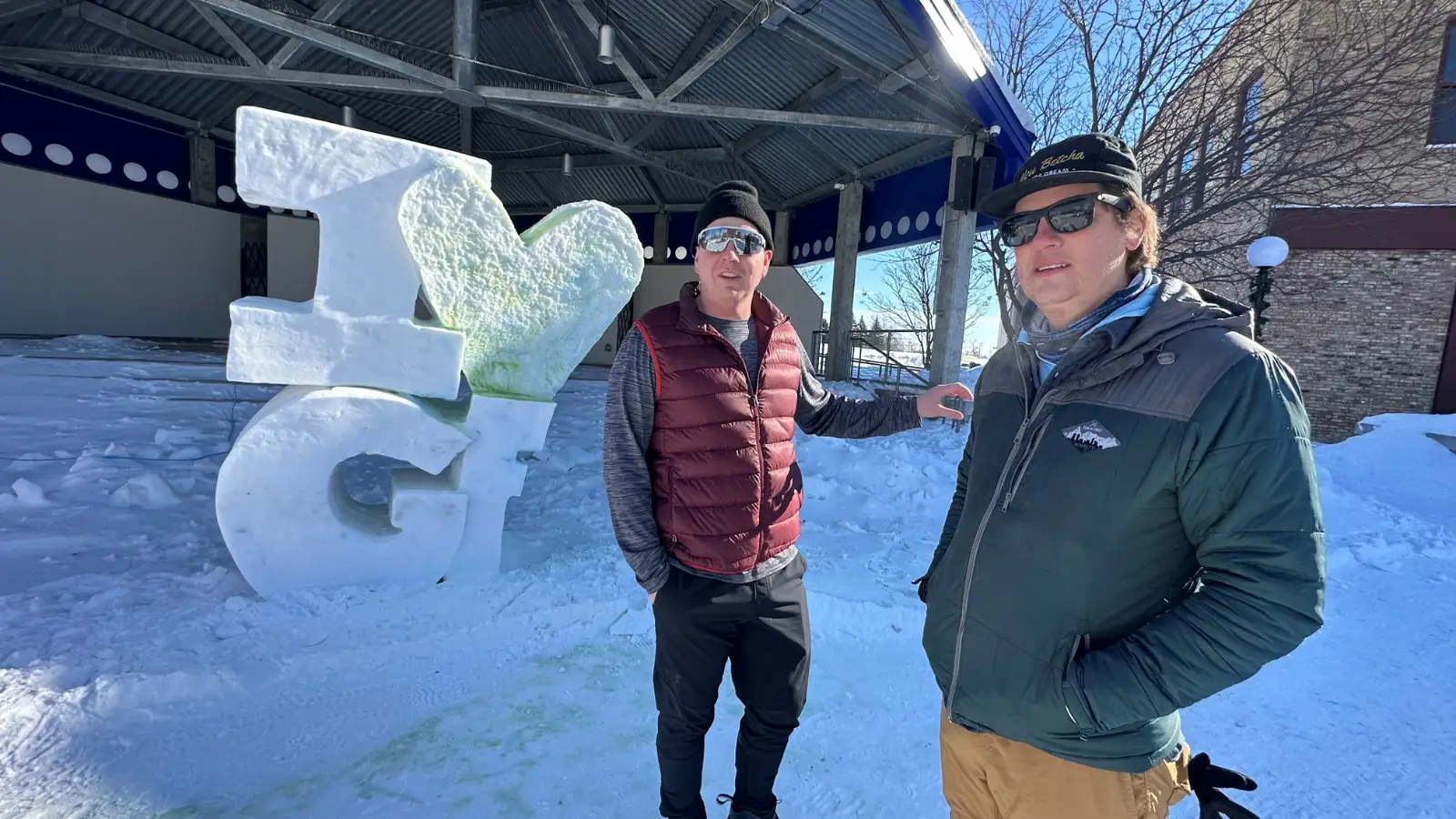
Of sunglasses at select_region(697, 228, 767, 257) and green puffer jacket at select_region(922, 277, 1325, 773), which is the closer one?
green puffer jacket at select_region(922, 277, 1325, 773)

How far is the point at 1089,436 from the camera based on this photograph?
1097mm

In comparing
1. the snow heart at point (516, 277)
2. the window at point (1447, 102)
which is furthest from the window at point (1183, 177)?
the snow heart at point (516, 277)

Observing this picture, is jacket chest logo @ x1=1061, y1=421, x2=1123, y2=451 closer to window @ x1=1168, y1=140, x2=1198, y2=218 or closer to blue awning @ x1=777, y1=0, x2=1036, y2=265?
blue awning @ x1=777, y1=0, x2=1036, y2=265

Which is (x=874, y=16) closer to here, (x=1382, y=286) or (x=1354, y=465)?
(x=1354, y=465)

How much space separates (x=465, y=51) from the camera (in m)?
6.96

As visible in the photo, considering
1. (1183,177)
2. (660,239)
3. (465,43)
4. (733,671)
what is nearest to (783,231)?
(660,239)

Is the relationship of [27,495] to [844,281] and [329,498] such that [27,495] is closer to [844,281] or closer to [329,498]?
[329,498]

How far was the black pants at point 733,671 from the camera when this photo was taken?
1.70 m

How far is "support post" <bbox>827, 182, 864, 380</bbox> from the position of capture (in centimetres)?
1077

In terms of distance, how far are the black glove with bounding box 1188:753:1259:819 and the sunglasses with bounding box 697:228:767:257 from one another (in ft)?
5.01

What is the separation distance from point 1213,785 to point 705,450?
4.33ft

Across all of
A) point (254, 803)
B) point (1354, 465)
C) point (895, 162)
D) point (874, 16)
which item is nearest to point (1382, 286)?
point (1354, 465)

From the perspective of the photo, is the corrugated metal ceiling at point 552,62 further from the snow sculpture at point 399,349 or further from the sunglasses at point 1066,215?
the sunglasses at point 1066,215

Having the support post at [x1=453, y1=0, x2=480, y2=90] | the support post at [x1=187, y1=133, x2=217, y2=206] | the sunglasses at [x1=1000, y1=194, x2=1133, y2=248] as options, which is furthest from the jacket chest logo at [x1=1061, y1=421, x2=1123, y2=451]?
the support post at [x1=187, y1=133, x2=217, y2=206]
